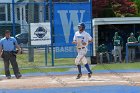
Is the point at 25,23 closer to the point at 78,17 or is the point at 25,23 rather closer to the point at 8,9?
the point at 8,9

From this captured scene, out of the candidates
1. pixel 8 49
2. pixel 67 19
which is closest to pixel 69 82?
pixel 8 49

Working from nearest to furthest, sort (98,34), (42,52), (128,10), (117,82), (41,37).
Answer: (117,82) → (41,37) → (42,52) → (98,34) → (128,10)

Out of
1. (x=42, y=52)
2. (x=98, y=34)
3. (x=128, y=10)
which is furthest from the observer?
(x=128, y=10)

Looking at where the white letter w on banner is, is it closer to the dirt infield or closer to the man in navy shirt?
the man in navy shirt

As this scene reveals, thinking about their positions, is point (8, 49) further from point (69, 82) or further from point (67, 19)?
point (67, 19)

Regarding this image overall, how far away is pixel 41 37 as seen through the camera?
23047 millimetres

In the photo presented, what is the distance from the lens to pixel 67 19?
23.5 metres

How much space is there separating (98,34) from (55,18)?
5304mm

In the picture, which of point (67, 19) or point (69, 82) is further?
point (67, 19)

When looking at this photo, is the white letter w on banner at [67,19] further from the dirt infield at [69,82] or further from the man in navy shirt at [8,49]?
the dirt infield at [69,82]

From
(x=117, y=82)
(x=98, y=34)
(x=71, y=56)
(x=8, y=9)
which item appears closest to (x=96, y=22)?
(x=98, y=34)

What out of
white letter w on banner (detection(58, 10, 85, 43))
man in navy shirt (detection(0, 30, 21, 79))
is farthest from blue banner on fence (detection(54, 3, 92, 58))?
man in navy shirt (detection(0, 30, 21, 79))

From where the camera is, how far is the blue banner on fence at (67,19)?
23375 millimetres

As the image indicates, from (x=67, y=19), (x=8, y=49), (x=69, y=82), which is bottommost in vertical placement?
(x=69, y=82)
